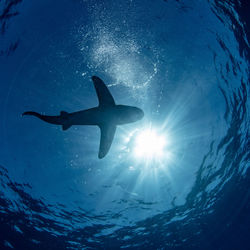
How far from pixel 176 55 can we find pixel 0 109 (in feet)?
31.5

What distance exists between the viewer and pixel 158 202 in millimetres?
17047

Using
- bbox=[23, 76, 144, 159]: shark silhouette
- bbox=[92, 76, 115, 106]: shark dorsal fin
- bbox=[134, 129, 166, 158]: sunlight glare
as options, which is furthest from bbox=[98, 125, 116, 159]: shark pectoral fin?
bbox=[134, 129, 166, 158]: sunlight glare

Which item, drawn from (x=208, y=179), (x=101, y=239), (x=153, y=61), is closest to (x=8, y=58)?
(x=153, y=61)

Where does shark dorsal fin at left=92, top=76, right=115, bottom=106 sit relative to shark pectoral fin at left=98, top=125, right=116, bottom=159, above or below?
above

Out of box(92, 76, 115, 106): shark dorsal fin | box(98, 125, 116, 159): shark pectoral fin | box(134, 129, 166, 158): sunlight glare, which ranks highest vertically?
box(134, 129, 166, 158): sunlight glare

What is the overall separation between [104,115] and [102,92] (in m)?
0.98

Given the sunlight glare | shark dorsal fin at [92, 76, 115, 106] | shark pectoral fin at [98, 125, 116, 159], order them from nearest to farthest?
shark dorsal fin at [92, 76, 115, 106]
shark pectoral fin at [98, 125, 116, 159]
the sunlight glare

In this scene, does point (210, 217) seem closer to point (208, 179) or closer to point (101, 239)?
point (208, 179)

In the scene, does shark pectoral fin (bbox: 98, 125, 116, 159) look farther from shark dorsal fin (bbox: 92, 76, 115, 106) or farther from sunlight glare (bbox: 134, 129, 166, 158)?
sunlight glare (bbox: 134, 129, 166, 158)

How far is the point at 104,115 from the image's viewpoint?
27.2 ft

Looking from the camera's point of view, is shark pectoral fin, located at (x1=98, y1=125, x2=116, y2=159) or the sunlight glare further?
the sunlight glare

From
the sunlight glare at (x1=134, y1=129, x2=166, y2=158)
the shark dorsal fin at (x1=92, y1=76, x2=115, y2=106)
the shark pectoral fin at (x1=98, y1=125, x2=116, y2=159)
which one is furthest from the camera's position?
the sunlight glare at (x1=134, y1=129, x2=166, y2=158)

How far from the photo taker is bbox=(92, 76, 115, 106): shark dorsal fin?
757 centimetres

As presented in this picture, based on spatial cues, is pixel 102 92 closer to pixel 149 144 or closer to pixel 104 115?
pixel 104 115
